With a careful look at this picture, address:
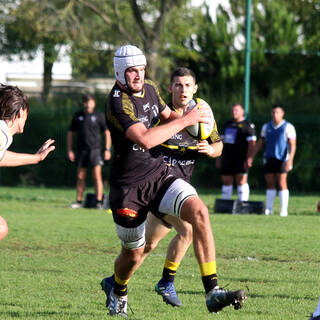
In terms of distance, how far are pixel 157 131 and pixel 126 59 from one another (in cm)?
67

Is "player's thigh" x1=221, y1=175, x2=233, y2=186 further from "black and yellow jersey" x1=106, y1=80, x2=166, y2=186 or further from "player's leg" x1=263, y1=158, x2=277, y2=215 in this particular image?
"black and yellow jersey" x1=106, y1=80, x2=166, y2=186

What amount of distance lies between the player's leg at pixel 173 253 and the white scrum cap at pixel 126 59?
1.37 metres

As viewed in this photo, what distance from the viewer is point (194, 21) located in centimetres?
3175

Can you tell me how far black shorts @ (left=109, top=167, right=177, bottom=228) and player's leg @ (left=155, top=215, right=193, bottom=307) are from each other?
55cm

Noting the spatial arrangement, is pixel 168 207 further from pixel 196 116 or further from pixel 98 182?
pixel 98 182

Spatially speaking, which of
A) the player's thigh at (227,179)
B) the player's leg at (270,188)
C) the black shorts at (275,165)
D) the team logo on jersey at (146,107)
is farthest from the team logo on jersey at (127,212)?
the player's thigh at (227,179)

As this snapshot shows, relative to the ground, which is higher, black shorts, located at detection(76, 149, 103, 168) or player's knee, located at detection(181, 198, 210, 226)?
player's knee, located at detection(181, 198, 210, 226)

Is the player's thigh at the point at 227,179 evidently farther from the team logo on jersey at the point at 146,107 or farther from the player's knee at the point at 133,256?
the team logo on jersey at the point at 146,107

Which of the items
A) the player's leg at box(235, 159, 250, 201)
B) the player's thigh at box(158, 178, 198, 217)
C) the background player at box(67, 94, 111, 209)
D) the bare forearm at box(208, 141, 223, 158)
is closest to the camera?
the player's thigh at box(158, 178, 198, 217)

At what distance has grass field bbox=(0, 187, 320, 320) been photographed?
6.38 meters

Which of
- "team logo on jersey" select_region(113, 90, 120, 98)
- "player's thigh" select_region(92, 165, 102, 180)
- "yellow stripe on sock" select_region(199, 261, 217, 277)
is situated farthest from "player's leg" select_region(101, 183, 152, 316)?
"player's thigh" select_region(92, 165, 102, 180)

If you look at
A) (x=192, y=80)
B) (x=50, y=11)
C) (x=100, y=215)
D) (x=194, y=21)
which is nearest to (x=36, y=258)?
(x=192, y=80)

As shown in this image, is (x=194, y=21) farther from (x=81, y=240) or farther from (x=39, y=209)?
(x=81, y=240)

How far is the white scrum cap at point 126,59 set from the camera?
6.00m
